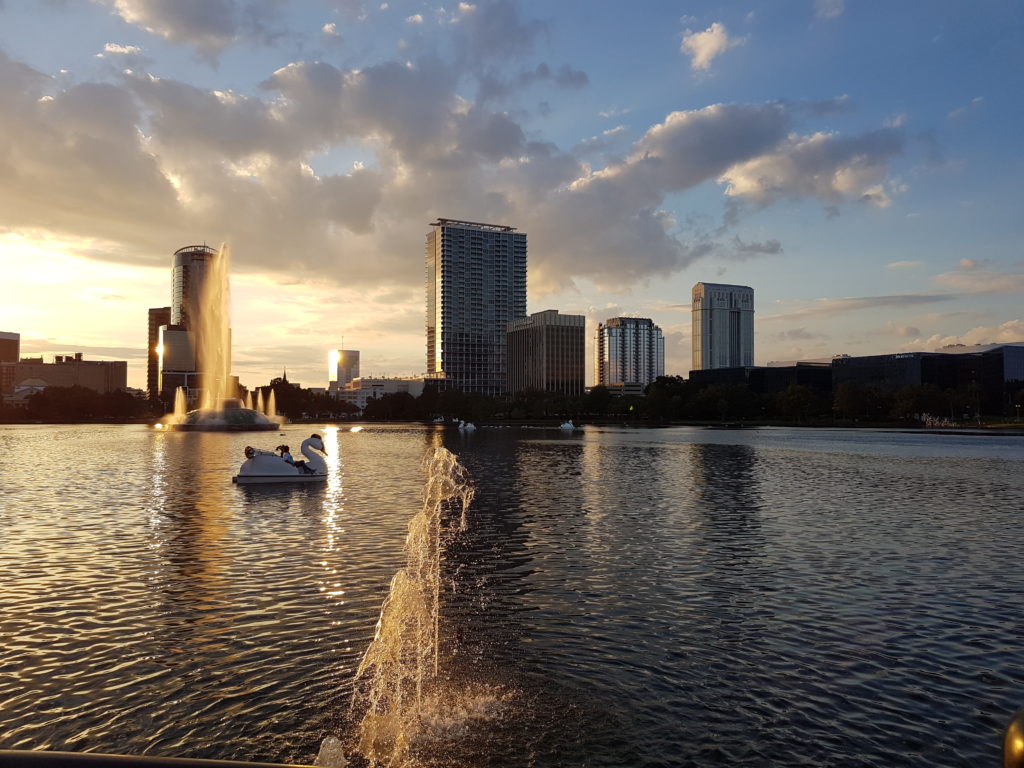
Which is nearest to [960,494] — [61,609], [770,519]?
[770,519]

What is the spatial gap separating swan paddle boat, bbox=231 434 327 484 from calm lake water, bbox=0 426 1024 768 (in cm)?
811

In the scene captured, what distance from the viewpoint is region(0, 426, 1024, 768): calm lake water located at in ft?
32.0

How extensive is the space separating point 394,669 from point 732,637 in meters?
5.98

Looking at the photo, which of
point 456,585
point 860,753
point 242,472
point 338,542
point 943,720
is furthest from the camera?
point 242,472

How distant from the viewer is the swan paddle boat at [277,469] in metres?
38.7

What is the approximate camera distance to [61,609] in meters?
15.2

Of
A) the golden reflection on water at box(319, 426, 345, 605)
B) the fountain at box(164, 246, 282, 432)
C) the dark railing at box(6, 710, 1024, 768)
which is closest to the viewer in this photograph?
the dark railing at box(6, 710, 1024, 768)

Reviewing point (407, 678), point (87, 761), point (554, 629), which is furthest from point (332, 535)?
point (87, 761)

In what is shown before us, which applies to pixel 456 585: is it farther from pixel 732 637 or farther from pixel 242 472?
pixel 242 472

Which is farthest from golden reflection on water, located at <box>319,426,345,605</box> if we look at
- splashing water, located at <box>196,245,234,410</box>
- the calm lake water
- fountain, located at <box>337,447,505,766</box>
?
splashing water, located at <box>196,245,234,410</box>

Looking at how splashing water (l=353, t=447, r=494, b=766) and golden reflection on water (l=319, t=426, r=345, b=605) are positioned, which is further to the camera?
golden reflection on water (l=319, t=426, r=345, b=605)

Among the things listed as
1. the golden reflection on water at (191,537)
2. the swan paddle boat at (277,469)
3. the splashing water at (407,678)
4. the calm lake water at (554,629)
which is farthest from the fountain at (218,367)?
the splashing water at (407,678)

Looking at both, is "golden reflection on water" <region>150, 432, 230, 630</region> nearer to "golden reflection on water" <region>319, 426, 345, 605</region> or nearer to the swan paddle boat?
the swan paddle boat

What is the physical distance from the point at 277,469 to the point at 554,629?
1100 inches
